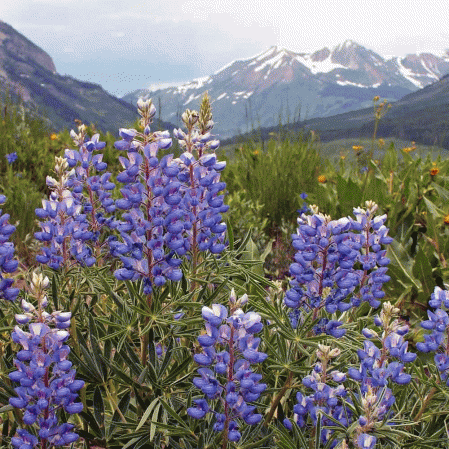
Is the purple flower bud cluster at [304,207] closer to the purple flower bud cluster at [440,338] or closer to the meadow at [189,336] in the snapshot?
the meadow at [189,336]

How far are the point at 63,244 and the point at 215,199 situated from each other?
25.8 inches

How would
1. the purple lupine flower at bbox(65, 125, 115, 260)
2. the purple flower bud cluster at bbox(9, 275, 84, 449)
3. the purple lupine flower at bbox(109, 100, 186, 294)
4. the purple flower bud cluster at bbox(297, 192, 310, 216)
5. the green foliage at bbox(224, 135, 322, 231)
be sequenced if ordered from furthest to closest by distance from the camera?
the green foliage at bbox(224, 135, 322, 231) → the purple flower bud cluster at bbox(297, 192, 310, 216) → the purple lupine flower at bbox(65, 125, 115, 260) → the purple lupine flower at bbox(109, 100, 186, 294) → the purple flower bud cluster at bbox(9, 275, 84, 449)

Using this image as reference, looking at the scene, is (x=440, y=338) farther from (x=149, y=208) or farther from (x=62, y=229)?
(x=62, y=229)

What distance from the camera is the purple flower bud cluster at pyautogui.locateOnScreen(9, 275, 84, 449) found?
1270 millimetres

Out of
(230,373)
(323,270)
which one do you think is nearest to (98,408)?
(230,373)

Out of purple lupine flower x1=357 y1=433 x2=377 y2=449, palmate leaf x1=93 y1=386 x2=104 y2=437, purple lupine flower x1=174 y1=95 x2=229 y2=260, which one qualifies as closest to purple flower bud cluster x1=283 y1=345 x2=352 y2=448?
purple lupine flower x1=357 y1=433 x2=377 y2=449

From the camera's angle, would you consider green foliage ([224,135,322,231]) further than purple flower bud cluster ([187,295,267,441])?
Yes

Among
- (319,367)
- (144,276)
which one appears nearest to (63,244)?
(144,276)

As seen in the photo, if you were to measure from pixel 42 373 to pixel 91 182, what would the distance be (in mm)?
1034

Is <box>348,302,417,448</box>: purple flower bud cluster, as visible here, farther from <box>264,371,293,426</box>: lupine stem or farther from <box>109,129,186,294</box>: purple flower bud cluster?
<box>109,129,186,294</box>: purple flower bud cluster

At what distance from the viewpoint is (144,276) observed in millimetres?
1524

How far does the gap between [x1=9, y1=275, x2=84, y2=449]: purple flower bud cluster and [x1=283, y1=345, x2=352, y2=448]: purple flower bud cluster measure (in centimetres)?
71

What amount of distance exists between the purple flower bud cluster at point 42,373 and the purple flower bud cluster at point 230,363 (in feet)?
1.16

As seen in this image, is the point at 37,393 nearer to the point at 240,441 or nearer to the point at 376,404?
the point at 240,441
